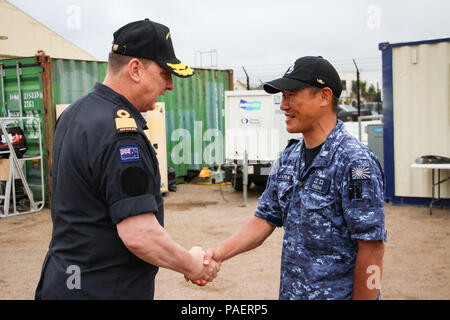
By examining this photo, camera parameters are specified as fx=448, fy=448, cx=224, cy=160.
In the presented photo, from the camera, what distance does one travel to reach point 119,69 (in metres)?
2.18

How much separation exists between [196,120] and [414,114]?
6.41m

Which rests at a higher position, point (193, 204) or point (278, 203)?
point (278, 203)

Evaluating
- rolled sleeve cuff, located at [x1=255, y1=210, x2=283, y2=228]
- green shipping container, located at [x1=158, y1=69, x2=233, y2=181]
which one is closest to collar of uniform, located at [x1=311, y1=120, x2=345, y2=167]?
rolled sleeve cuff, located at [x1=255, y1=210, x2=283, y2=228]

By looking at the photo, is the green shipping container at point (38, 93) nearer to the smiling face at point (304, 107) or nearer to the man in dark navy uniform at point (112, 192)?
the man in dark navy uniform at point (112, 192)

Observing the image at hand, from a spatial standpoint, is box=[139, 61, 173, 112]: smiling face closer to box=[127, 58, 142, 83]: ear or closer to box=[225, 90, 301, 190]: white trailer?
box=[127, 58, 142, 83]: ear

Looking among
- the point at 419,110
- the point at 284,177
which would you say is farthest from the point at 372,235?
the point at 419,110

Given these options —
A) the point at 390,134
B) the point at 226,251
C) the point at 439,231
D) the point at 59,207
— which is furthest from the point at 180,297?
the point at 390,134

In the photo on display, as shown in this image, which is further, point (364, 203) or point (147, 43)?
point (147, 43)

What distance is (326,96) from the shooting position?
2.33 metres

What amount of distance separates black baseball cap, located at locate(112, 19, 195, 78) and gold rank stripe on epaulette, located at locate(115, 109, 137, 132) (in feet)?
1.02

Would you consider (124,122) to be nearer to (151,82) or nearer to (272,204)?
(151,82)

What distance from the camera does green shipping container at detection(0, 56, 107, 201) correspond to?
964cm

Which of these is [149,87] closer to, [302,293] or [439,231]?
[302,293]

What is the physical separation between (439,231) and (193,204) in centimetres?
508
